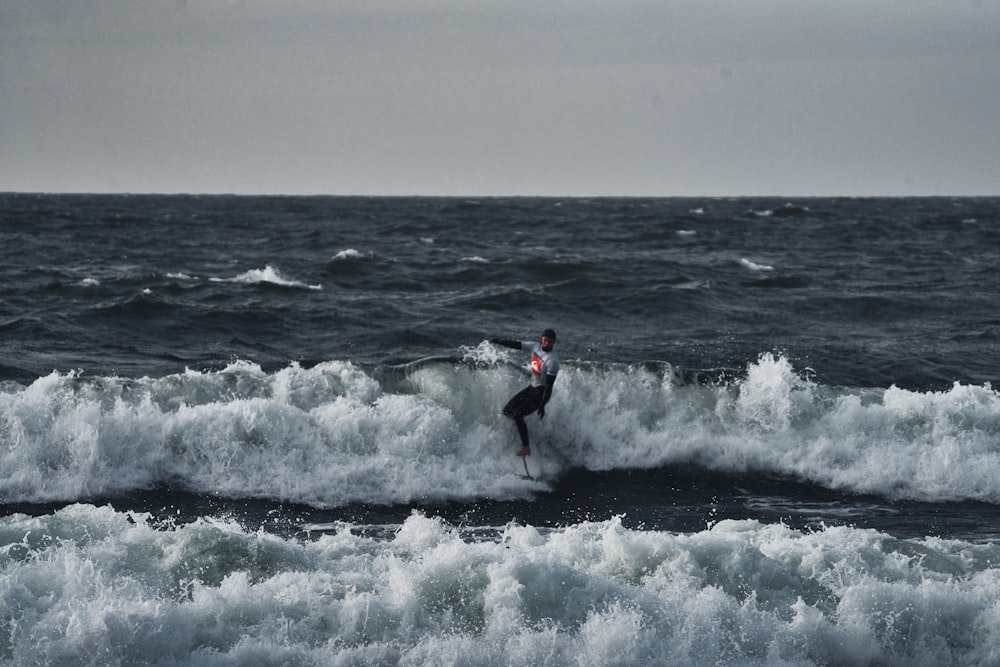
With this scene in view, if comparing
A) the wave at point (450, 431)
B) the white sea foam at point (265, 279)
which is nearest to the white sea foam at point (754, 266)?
the white sea foam at point (265, 279)

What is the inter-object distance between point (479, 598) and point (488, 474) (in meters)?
5.29

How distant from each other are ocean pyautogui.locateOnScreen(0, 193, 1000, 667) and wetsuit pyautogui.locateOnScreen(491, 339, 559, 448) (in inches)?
30.0

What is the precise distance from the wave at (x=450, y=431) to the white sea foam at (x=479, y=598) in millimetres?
3321

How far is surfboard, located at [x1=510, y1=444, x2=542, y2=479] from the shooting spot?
611 inches

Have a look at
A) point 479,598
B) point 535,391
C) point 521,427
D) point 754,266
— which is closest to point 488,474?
point 521,427

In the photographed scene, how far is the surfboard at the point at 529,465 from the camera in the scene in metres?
15.5

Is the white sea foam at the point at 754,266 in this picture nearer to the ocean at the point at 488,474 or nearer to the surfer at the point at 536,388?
the ocean at the point at 488,474

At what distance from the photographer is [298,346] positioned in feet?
72.7

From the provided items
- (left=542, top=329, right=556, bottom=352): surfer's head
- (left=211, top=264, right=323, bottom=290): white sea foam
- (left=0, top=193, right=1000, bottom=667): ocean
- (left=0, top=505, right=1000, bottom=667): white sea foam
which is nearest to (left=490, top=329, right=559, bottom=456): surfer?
(left=542, top=329, right=556, bottom=352): surfer's head

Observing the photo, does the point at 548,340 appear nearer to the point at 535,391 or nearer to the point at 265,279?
the point at 535,391

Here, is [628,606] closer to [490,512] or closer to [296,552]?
[296,552]

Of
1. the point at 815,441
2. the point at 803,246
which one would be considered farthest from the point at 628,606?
the point at 803,246

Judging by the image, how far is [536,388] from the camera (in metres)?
15.3

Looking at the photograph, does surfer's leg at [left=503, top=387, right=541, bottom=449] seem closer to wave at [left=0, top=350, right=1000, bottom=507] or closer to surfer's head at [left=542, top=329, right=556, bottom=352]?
wave at [left=0, top=350, right=1000, bottom=507]
